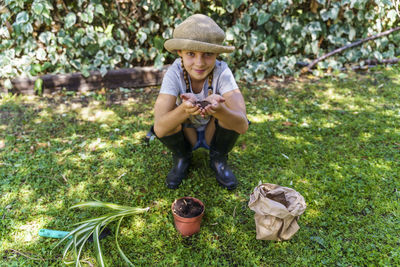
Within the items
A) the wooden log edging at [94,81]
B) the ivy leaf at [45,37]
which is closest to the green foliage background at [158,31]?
the ivy leaf at [45,37]

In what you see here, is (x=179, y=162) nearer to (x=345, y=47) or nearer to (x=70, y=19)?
(x=70, y=19)

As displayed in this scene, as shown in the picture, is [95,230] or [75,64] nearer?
[95,230]

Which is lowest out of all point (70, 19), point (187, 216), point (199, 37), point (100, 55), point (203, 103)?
point (187, 216)

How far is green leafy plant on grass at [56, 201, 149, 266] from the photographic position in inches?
71.0

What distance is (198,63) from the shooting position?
192cm

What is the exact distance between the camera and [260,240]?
2037mm

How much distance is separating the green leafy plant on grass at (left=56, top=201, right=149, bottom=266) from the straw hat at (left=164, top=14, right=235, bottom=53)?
1.27 metres

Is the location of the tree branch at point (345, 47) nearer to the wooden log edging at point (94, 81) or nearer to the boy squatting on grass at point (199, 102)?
the wooden log edging at point (94, 81)

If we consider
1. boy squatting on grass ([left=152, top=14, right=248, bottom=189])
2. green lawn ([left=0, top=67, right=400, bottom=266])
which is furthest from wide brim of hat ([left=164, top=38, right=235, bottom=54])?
green lawn ([left=0, top=67, right=400, bottom=266])

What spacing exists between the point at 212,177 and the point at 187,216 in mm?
681

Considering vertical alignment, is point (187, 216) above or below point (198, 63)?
below

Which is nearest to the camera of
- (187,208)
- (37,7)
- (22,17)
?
(187,208)

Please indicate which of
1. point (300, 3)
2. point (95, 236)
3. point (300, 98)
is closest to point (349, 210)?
point (95, 236)

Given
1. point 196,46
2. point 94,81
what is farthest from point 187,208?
point 94,81
